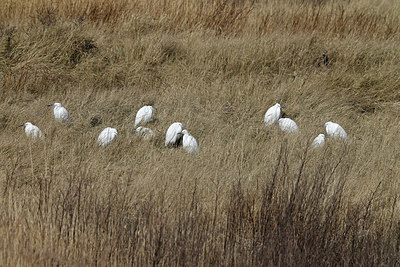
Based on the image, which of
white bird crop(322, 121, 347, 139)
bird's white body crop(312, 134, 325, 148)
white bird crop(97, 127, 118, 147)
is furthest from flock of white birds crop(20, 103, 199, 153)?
white bird crop(322, 121, 347, 139)

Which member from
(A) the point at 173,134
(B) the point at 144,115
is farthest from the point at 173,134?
(B) the point at 144,115

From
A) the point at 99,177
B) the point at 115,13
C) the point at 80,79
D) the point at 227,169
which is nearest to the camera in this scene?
the point at 99,177

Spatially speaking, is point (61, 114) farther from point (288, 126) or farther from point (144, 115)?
point (288, 126)

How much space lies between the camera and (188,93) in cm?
646

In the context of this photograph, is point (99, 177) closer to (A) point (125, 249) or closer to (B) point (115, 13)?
(A) point (125, 249)

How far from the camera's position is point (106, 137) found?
5.18 m

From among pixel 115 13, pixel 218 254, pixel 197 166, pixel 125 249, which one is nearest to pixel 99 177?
pixel 197 166

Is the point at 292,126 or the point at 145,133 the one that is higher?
the point at 292,126

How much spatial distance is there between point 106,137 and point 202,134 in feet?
3.56

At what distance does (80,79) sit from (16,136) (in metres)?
1.82

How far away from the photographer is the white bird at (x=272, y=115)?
584cm

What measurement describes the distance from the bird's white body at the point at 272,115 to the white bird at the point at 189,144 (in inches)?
43.1

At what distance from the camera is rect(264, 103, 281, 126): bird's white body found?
5844mm

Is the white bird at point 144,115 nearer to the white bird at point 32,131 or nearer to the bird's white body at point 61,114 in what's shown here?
the bird's white body at point 61,114
